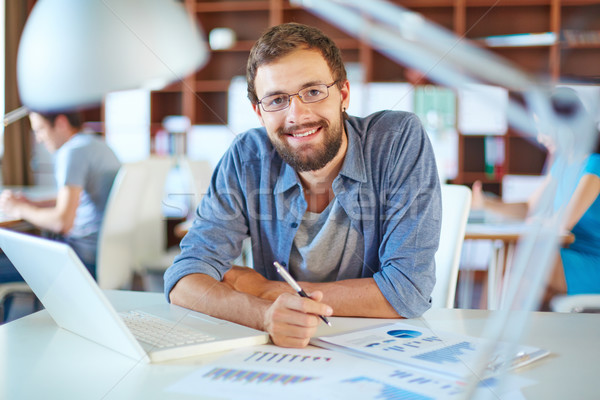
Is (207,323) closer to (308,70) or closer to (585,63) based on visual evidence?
(308,70)

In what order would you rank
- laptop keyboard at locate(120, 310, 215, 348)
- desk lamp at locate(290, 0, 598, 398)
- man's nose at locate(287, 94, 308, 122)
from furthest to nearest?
man's nose at locate(287, 94, 308, 122) → laptop keyboard at locate(120, 310, 215, 348) → desk lamp at locate(290, 0, 598, 398)

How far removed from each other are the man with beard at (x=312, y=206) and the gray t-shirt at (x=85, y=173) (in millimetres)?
119

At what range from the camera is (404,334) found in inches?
18.7

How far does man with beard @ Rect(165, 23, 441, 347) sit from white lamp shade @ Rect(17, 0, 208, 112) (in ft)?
0.27

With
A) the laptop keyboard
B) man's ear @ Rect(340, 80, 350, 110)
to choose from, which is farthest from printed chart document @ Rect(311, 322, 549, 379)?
man's ear @ Rect(340, 80, 350, 110)

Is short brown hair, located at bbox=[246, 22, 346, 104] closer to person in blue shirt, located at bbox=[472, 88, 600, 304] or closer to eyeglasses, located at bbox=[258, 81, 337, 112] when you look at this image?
eyeglasses, located at bbox=[258, 81, 337, 112]

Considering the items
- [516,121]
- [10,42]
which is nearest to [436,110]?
[516,121]

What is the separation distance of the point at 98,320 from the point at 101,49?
0.28m

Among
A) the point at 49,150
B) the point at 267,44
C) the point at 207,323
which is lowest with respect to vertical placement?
the point at 207,323

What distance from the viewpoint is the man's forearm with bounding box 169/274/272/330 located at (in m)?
0.52

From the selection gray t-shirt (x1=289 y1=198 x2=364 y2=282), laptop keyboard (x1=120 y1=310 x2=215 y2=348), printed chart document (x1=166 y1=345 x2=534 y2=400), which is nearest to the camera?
printed chart document (x1=166 y1=345 x2=534 y2=400)

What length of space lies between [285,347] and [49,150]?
46 cm

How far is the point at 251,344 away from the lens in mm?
451

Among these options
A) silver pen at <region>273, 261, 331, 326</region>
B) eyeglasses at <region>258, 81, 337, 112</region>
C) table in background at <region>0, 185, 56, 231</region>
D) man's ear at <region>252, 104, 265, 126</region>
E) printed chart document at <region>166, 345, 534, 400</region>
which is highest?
eyeglasses at <region>258, 81, 337, 112</region>
